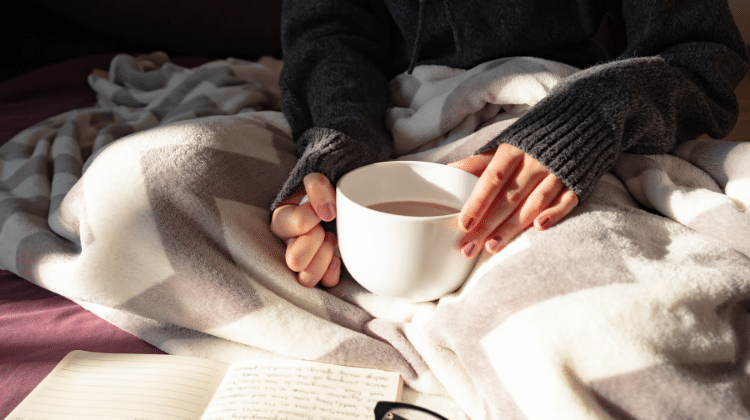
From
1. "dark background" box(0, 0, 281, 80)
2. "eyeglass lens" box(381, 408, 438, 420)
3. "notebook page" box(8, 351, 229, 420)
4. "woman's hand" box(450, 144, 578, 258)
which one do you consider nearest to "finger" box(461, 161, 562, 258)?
"woman's hand" box(450, 144, 578, 258)

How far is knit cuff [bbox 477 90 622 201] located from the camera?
0.42 metres

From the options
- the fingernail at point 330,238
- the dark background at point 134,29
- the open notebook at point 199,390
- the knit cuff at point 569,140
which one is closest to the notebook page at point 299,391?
the open notebook at point 199,390

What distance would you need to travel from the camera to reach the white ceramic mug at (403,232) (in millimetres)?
349

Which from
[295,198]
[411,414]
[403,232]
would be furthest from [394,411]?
[295,198]

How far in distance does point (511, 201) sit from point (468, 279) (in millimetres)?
82

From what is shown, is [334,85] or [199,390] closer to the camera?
[199,390]

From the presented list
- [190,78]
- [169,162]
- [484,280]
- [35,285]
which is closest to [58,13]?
[190,78]

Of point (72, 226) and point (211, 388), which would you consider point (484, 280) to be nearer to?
point (211, 388)

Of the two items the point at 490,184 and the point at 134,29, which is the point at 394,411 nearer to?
the point at 490,184

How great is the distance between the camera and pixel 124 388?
0.38 meters

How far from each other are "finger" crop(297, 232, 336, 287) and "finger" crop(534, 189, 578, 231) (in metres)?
0.20

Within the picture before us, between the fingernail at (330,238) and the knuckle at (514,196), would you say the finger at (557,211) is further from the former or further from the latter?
the fingernail at (330,238)

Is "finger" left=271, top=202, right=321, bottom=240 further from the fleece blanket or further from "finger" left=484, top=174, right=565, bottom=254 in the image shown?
"finger" left=484, top=174, right=565, bottom=254

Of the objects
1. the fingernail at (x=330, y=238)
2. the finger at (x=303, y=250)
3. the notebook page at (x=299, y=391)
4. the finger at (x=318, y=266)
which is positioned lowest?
the notebook page at (x=299, y=391)
